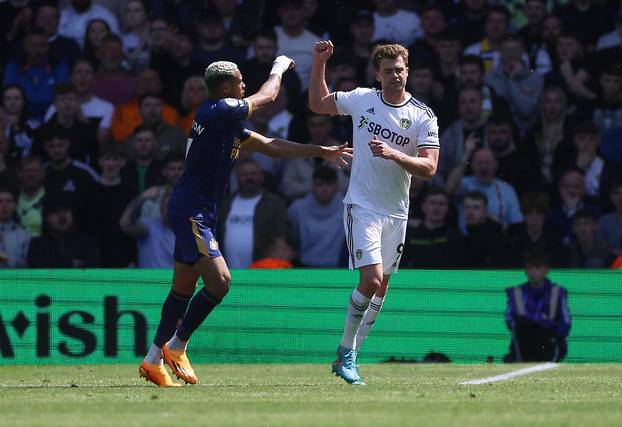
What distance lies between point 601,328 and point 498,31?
497cm

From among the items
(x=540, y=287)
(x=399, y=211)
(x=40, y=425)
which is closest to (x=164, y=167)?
(x=540, y=287)

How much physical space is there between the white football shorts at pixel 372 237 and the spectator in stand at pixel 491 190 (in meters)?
5.89

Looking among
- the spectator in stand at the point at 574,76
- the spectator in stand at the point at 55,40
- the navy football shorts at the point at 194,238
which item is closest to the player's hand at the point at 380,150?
the navy football shorts at the point at 194,238

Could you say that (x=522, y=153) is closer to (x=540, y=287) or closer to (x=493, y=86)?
(x=493, y=86)

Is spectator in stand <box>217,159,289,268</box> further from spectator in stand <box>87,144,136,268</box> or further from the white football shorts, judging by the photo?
the white football shorts

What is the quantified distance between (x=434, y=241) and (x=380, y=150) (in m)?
6.29

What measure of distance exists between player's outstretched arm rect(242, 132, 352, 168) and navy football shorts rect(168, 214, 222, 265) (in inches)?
27.6

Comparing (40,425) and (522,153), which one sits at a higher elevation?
(522,153)

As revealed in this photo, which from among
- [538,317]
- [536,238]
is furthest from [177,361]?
[536,238]

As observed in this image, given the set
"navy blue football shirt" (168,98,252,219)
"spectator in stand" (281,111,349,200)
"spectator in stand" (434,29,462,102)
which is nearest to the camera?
"navy blue football shirt" (168,98,252,219)

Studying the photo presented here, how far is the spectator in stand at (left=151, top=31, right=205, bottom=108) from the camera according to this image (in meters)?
18.0

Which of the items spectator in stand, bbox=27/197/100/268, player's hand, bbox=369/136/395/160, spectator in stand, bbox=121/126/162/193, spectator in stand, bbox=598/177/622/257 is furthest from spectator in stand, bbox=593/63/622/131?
player's hand, bbox=369/136/395/160

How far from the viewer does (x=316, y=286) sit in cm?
1434

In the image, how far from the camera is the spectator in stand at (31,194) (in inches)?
663
